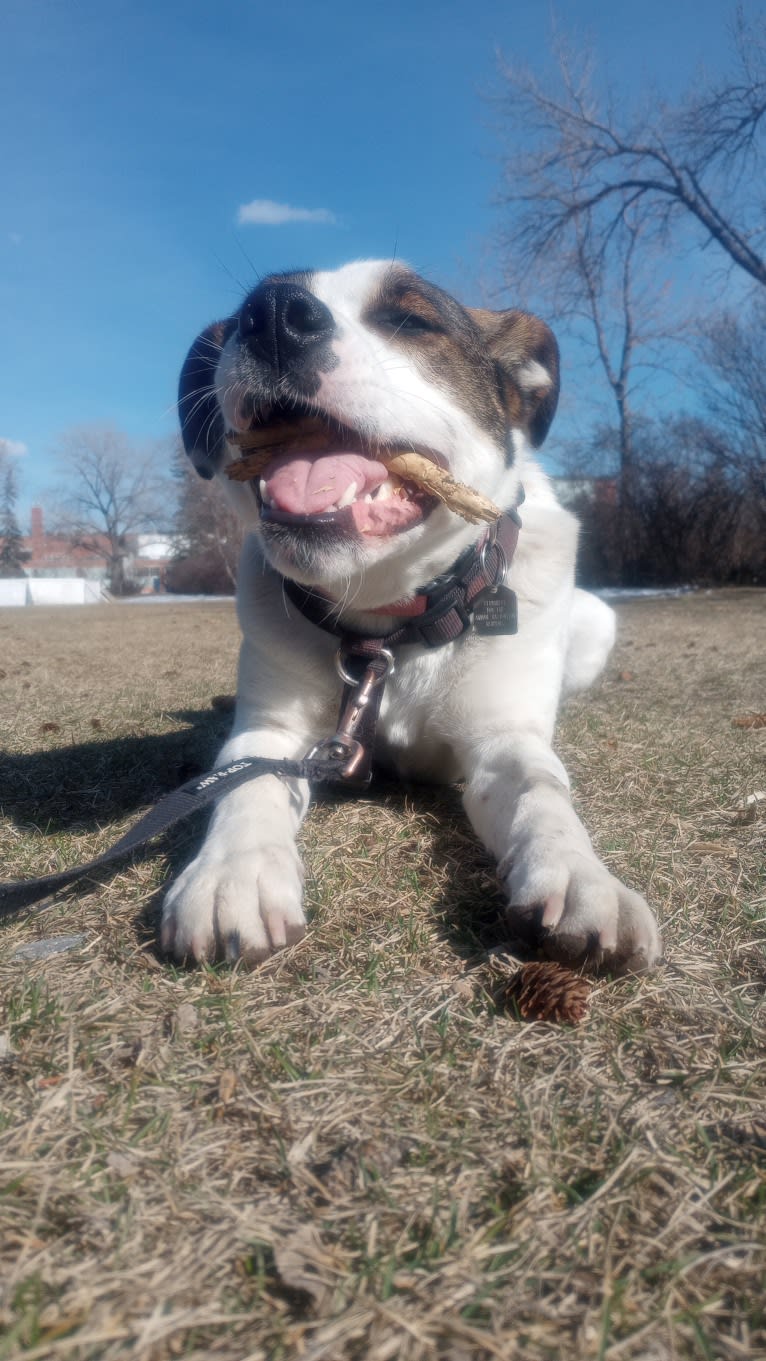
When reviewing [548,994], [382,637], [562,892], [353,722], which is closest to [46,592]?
[382,637]

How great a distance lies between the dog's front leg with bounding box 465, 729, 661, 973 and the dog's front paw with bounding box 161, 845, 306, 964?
17.4 inches

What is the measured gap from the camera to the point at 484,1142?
1.14 m

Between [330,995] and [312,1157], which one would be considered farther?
[330,995]

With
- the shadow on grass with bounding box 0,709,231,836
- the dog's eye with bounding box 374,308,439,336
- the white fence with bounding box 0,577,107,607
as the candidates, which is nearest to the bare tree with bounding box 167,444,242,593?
the white fence with bounding box 0,577,107,607

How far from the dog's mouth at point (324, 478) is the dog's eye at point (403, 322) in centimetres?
46

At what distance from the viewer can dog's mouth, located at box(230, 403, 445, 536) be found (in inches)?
85.4

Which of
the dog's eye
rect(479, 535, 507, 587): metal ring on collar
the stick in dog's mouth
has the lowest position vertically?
rect(479, 535, 507, 587): metal ring on collar

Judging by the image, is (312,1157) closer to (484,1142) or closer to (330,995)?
(484,1142)

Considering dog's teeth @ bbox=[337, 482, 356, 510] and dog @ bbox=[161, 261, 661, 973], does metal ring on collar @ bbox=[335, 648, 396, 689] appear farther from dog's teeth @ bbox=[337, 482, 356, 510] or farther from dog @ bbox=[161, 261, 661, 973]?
dog's teeth @ bbox=[337, 482, 356, 510]

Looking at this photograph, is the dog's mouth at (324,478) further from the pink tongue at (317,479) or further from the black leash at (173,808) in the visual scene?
the black leash at (173,808)

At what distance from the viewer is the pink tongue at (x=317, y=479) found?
2170mm

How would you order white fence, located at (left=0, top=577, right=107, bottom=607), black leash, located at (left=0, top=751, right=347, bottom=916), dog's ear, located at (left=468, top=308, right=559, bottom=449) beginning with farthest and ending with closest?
white fence, located at (left=0, top=577, right=107, bottom=607), dog's ear, located at (left=468, top=308, right=559, bottom=449), black leash, located at (left=0, top=751, right=347, bottom=916)

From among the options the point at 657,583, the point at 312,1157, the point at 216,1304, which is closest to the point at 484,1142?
the point at 312,1157

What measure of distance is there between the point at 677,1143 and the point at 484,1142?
0.25m
